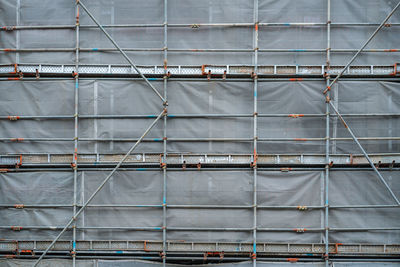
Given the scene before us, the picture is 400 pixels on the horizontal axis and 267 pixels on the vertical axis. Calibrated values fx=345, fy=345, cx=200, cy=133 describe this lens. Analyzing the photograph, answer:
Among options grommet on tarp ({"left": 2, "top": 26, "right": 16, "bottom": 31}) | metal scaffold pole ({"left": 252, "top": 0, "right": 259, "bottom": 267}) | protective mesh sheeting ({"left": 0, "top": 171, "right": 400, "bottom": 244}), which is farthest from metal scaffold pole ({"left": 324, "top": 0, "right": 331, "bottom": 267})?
grommet on tarp ({"left": 2, "top": 26, "right": 16, "bottom": 31})

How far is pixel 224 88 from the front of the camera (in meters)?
10.3

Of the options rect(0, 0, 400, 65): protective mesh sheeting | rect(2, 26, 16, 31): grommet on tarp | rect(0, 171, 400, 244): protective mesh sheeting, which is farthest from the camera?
rect(2, 26, 16, 31): grommet on tarp

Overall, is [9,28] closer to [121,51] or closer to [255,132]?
[121,51]

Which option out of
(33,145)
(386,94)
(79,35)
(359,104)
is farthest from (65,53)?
(386,94)

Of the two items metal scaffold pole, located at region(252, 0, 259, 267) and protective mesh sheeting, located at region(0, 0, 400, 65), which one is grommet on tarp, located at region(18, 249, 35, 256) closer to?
protective mesh sheeting, located at region(0, 0, 400, 65)

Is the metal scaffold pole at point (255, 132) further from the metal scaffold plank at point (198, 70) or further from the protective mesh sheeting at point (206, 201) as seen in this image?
the metal scaffold plank at point (198, 70)

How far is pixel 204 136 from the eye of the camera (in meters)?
10.3

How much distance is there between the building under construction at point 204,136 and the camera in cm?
1011

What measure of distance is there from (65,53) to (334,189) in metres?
8.99

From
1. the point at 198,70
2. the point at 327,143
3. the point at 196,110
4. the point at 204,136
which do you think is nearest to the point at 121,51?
the point at 198,70

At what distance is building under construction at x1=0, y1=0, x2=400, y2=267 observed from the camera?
10109mm

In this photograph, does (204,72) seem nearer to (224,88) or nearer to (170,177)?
(224,88)

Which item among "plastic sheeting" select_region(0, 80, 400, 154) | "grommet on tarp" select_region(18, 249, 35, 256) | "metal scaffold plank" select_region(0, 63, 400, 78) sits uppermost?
"metal scaffold plank" select_region(0, 63, 400, 78)

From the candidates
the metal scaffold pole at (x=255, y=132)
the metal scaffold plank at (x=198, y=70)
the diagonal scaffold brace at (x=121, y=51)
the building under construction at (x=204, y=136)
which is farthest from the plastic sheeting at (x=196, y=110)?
the diagonal scaffold brace at (x=121, y=51)
